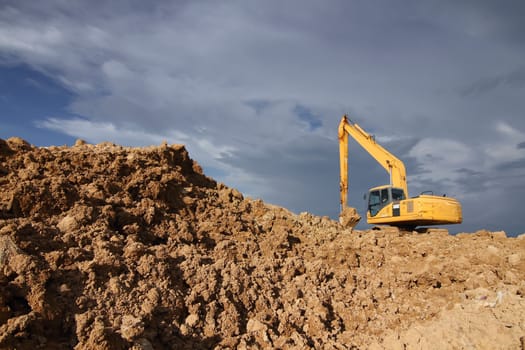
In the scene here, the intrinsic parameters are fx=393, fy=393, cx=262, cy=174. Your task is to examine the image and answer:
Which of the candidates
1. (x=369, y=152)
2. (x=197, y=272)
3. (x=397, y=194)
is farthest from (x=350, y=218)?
(x=197, y=272)

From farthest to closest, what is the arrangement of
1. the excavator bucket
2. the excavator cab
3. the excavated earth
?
the excavator cab < the excavator bucket < the excavated earth

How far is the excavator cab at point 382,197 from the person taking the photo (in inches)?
581

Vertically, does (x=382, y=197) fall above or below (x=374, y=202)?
above

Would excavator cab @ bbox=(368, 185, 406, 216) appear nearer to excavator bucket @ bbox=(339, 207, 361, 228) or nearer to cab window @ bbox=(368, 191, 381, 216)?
cab window @ bbox=(368, 191, 381, 216)

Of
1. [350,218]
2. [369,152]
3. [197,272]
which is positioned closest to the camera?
[197,272]

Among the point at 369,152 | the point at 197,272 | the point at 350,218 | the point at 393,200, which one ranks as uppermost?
the point at 369,152

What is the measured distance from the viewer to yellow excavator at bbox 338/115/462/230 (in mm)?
13836

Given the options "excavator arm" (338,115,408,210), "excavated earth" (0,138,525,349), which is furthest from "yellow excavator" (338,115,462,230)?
"excavated earth" (0,138,525,349)

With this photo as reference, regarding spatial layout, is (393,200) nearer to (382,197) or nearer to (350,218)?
(382,197)

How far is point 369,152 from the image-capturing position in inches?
668

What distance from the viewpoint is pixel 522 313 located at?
20.6 feet

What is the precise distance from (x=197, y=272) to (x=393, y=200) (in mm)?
10447

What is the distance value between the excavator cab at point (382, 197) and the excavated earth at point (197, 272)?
5080 mm

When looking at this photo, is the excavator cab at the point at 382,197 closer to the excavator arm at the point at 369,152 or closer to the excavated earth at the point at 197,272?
the excavator arm at the point at 369,152
